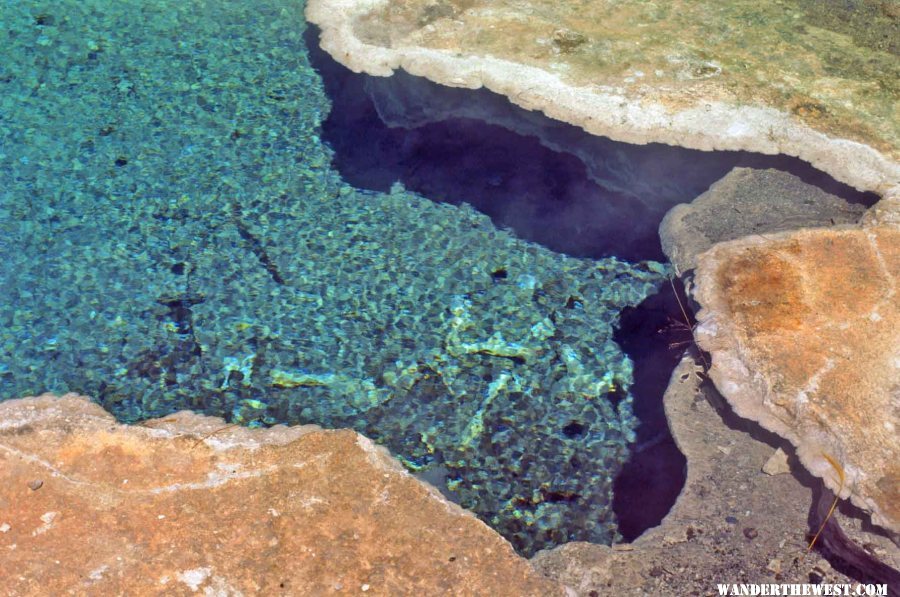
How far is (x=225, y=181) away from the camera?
705 cm

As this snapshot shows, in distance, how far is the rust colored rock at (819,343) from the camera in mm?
4602

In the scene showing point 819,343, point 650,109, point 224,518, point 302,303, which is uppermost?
point 650,109

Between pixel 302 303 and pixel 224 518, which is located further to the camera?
pixel 302 303

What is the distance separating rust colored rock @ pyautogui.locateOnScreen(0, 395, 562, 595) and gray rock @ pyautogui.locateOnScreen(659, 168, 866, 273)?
Answer: 2599mm

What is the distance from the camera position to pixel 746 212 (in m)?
6.29

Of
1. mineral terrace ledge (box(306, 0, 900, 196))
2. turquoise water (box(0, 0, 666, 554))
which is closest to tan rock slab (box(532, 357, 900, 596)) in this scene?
turquoise water (box(0, 0, 666, 554))

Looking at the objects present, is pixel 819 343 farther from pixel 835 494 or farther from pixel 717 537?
pixel 717 537

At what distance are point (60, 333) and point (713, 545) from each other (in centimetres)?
444

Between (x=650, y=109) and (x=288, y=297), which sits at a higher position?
(x=650, y=109)

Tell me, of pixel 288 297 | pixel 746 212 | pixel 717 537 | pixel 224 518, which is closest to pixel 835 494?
pixel 717 537

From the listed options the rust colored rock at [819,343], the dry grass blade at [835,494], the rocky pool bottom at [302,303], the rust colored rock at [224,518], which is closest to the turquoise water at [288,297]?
the rocky pool bottom at [302,303]

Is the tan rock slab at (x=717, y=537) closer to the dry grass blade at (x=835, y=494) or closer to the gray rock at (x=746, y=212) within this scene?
the dry grass blade at (x=835, y=494)

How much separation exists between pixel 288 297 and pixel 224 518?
2153 mm

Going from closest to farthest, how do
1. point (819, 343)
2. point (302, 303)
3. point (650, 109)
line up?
point (819, 343) < point (302, 303) < point (650, 109)
